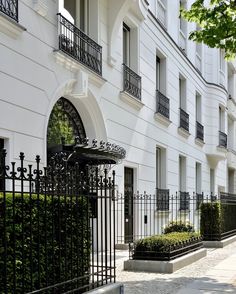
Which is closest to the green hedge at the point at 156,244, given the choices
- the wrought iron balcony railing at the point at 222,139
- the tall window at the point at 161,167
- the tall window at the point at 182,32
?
the tall window at the point at 161,167

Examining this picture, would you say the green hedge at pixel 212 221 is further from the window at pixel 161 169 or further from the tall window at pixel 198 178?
the tall window at pixel 198 178

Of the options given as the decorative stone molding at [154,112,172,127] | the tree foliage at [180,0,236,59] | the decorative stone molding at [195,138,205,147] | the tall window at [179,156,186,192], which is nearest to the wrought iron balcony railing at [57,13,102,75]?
the tree foliage at [180,0,236,59]

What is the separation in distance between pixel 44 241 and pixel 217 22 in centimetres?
752

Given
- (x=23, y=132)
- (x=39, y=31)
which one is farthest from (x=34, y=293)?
(x=39, y=31)

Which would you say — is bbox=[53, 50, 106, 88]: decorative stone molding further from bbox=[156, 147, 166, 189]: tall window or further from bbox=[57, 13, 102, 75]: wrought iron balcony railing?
bbox=[156, 147, 166, 189]: tall window

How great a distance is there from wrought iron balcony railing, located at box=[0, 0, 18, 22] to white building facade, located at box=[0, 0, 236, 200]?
3 cm

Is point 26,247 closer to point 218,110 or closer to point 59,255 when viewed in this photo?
point 59,255

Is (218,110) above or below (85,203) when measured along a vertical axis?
above

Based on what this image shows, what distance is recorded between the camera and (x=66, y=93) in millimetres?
12172

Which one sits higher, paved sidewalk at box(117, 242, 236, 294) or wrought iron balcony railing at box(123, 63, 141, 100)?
wrought iron balcony railing at box(123, 63, 141, 100)

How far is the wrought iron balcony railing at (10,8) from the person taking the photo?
9282 mm

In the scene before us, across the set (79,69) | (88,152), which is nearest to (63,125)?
(79,69)

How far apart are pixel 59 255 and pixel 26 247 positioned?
0.69m

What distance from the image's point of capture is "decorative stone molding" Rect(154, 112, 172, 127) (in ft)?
60.6
